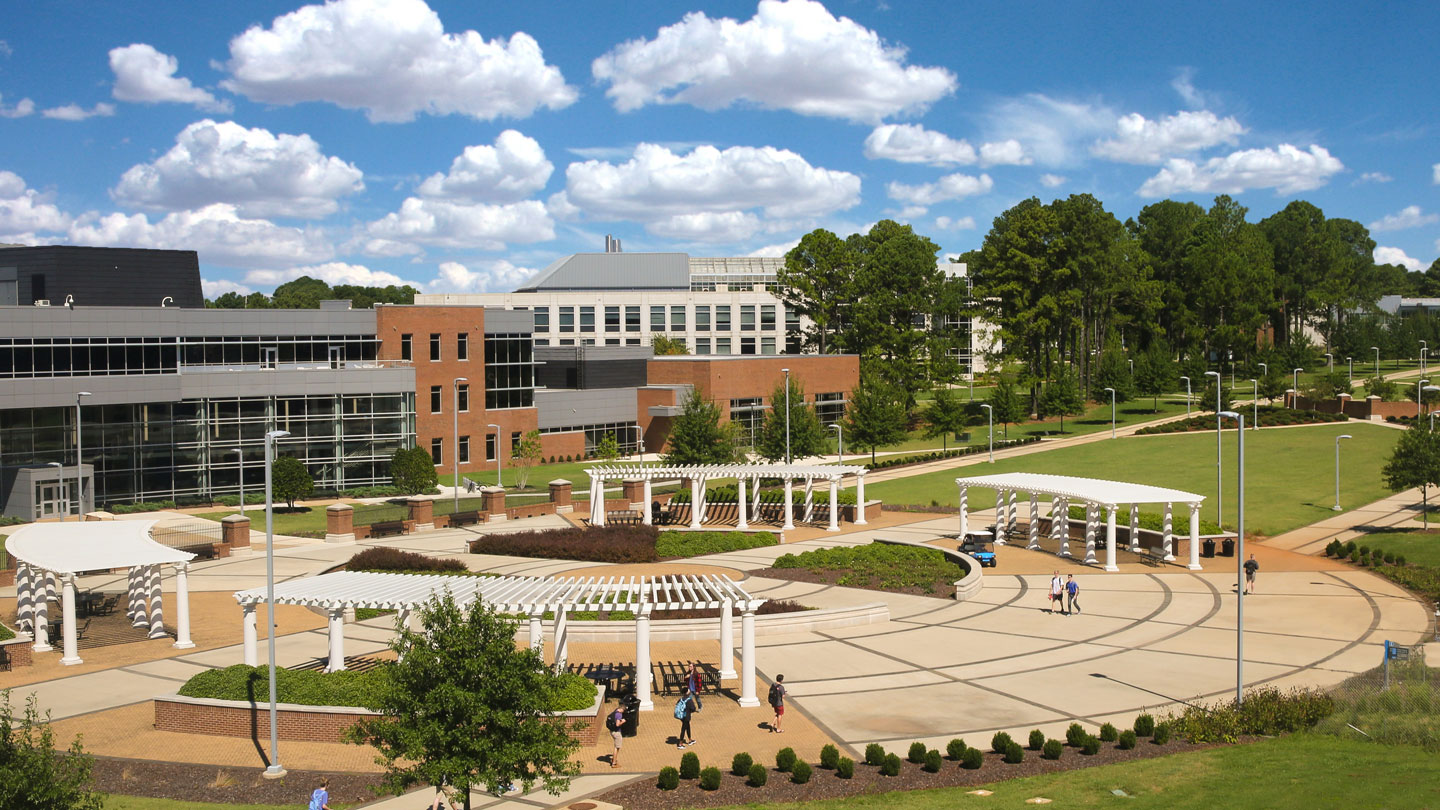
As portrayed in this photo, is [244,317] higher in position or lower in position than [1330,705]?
higher

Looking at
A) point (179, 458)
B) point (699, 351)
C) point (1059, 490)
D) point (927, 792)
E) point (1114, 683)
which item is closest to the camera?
point (927, 792)

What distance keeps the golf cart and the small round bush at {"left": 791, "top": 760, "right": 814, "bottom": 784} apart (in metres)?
23.0

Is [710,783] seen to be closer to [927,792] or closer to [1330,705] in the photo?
[927,792]

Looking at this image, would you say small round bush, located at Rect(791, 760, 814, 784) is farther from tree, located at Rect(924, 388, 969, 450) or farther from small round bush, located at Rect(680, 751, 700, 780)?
tree, located at Rect(924, 388, 969, 450)

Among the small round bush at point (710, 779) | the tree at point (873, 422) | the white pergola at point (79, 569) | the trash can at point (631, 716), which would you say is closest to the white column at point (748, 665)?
the trash can at point (631, 716)

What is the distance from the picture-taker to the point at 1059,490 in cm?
4362

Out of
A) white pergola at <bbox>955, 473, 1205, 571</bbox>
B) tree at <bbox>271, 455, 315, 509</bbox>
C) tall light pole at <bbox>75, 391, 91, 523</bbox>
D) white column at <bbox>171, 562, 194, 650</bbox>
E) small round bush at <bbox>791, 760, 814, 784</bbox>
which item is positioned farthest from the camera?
tree at <bbox>271, 455, 315, 509</bbox>

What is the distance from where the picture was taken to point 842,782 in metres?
19.8

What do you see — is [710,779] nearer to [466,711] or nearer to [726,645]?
[466,711]

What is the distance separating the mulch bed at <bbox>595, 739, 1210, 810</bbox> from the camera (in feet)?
62.7

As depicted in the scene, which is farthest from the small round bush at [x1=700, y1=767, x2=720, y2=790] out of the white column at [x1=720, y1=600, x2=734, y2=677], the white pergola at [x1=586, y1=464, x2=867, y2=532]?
the white pergola at [x1=586, y1=464, x2=867, y2=532]

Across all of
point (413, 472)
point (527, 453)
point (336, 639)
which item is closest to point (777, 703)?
point (336, 639)

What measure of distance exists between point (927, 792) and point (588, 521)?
117 feet

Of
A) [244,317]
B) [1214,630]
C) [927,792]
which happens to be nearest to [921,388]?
[244,317]
